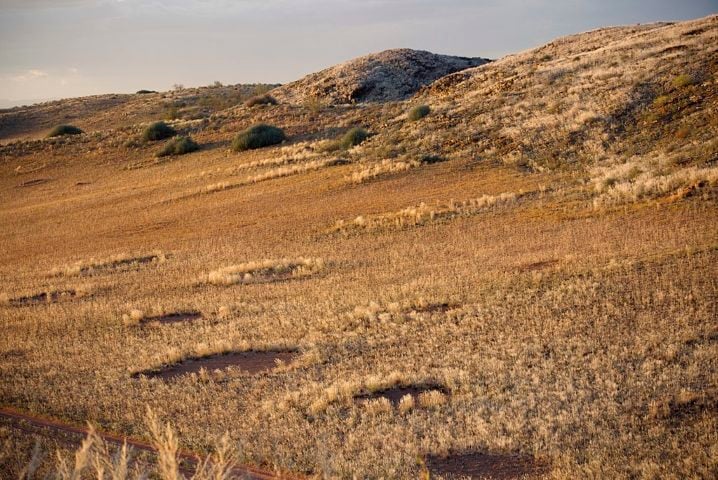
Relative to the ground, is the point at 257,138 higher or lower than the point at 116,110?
lower

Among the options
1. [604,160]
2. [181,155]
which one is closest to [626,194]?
[604,160]

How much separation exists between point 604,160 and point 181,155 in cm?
3080

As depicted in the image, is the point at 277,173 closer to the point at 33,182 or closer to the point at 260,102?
the point at 33,182

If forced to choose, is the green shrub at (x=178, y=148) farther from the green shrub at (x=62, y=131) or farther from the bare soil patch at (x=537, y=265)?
the bare soil patch at (x=537, y=265)

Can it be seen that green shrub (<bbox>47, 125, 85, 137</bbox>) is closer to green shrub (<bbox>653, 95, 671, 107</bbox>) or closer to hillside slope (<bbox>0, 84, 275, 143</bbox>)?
hillside slope (<bbox>0, 84, 275, 143</bbox>)

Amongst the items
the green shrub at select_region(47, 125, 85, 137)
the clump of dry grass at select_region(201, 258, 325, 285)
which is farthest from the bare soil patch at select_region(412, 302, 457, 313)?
the green shrub at select_region(47, 125, 85, 137)

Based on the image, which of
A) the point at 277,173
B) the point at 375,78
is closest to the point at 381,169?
the point at 277,173

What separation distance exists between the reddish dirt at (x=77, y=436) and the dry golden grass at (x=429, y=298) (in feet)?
0.68

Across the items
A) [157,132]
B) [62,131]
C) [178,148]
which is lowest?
[178,148]

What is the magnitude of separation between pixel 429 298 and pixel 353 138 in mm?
28788

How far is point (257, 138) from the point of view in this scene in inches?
1788

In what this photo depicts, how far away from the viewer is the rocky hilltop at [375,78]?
62594mm

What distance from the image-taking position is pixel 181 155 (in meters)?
46.9

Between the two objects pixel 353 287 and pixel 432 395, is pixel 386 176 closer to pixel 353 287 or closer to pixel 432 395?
pixel 353 287
